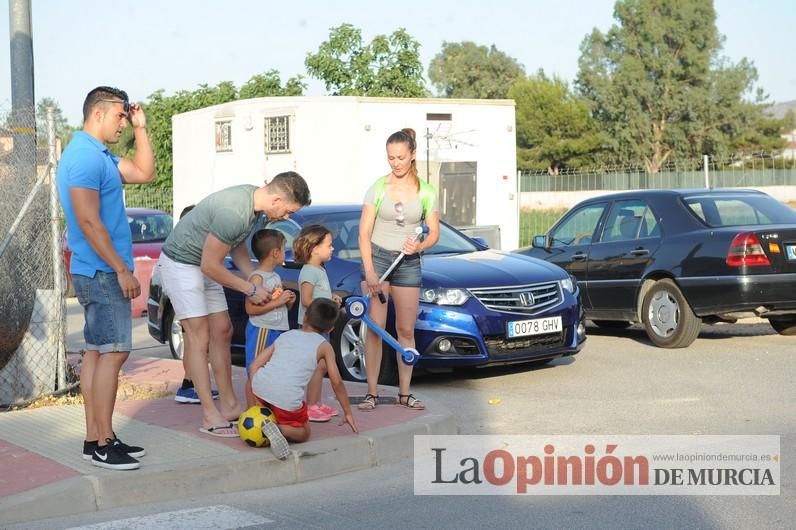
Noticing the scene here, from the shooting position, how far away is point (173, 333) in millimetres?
11477

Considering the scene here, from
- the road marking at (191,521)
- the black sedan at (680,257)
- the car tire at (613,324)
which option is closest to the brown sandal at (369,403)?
the road marking at (191,521)

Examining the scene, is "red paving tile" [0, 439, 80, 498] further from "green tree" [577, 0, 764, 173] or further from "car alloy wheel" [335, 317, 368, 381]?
"green tree" [577, 0, 764, 173]

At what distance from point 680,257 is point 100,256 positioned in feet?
23.1

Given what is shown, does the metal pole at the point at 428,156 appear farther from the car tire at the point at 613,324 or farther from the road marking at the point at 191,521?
the road marking at the point at 191,521

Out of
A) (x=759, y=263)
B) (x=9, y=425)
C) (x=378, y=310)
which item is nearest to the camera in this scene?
(x=9, y=425)

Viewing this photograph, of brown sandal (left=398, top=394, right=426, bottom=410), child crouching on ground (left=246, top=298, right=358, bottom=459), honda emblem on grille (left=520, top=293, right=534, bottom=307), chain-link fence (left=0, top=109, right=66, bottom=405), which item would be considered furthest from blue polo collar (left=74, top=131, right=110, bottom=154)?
honda emblem on grille (left=520, top=293, right=534, bottom=307)

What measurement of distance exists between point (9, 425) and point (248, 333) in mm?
1613

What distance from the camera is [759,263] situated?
11.2m

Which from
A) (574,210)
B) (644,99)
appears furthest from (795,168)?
(644,99)

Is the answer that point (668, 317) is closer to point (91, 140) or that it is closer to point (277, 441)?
point (277, 441)

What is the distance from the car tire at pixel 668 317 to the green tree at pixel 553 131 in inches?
2774

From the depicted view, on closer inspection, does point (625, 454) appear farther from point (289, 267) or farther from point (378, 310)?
point (289, 267)

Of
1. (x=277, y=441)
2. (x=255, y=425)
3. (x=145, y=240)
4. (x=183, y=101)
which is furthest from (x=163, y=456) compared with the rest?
(x=183, y=101)

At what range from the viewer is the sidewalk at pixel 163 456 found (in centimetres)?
584
